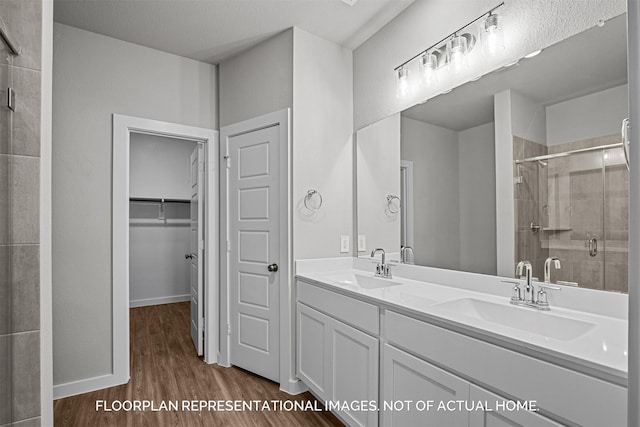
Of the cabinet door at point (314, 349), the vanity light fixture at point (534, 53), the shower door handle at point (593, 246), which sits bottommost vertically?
the cabinet door at point (314, 349)

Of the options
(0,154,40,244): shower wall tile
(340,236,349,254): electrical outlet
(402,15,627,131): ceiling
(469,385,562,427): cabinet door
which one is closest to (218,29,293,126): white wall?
(340,236,349,254): electrical outlet

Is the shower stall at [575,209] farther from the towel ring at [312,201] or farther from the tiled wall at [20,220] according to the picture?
the tiled wall at [20,220]

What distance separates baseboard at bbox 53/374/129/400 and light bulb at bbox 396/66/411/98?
9.69 feet

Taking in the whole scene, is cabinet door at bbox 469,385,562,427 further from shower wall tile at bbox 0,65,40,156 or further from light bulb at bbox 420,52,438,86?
shower wall tile at bbox 0,65,40,156

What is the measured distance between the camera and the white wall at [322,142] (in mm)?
2486

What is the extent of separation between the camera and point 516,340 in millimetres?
1058

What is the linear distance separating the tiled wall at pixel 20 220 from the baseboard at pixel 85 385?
1501mm

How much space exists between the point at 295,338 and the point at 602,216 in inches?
76.3

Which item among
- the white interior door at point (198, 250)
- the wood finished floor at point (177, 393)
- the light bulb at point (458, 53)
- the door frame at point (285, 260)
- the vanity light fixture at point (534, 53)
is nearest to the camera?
the vanity light fixture at point (534, 53)

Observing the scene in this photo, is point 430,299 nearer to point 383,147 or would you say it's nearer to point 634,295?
point 634,295

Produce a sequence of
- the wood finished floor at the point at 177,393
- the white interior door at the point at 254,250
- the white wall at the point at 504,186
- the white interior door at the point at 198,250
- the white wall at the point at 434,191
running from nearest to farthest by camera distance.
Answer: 1. the white wall at the point at 504,186
2. the white wall at the point at 434,191
3. the wood finished floor at the point at 177,393
4. the white interior door at the point at 254,250
5. the white interior door at the point at 198,250

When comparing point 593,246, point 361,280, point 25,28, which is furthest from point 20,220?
point 593,246

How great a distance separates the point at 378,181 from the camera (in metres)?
2.51

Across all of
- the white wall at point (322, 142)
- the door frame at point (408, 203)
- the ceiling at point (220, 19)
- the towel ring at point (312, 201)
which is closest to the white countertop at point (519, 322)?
the door frame at point (408, 203)
